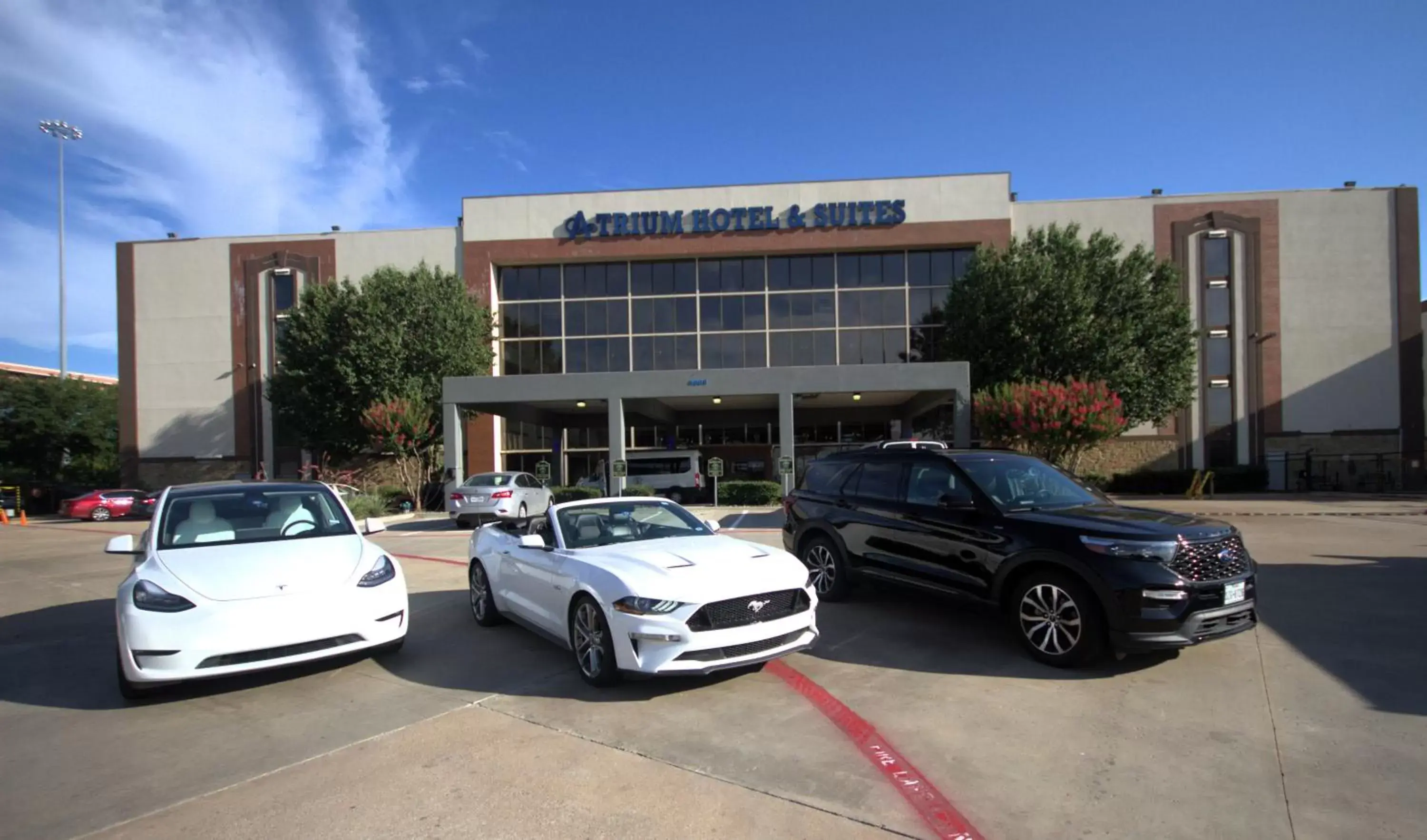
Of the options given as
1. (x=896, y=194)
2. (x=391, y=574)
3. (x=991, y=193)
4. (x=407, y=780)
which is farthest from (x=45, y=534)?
(x=991, y=193)

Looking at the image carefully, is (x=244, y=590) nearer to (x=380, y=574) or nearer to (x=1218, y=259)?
(x=380, y=574)

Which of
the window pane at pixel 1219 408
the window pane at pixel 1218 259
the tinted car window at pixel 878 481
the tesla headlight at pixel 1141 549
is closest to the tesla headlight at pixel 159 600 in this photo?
the tinted car window at pixel 878 481

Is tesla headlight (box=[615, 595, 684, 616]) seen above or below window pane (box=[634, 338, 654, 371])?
below

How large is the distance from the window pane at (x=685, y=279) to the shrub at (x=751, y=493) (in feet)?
41.9

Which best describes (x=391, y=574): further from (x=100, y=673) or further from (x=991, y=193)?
(x=991, y=193)

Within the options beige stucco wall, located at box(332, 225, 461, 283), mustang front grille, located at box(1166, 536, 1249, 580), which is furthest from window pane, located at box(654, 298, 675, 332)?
mustang front grille, located at box(1166, 536, 1249, 580)

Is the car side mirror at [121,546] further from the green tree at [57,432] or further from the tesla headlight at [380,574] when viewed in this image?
the green tree at [57,432]

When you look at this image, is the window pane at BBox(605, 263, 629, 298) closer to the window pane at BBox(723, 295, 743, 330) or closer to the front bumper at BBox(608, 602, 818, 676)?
the window pane at BBox(723, 295, 743, 330)

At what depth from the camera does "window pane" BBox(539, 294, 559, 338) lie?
33781 mm

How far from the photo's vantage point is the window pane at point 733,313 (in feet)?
108

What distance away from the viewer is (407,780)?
12.8 feet

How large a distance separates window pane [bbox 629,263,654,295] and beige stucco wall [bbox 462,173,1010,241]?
246 cm

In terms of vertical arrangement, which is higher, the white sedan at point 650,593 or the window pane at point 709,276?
the window pane at point 709,276

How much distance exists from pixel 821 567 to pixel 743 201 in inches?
1063
